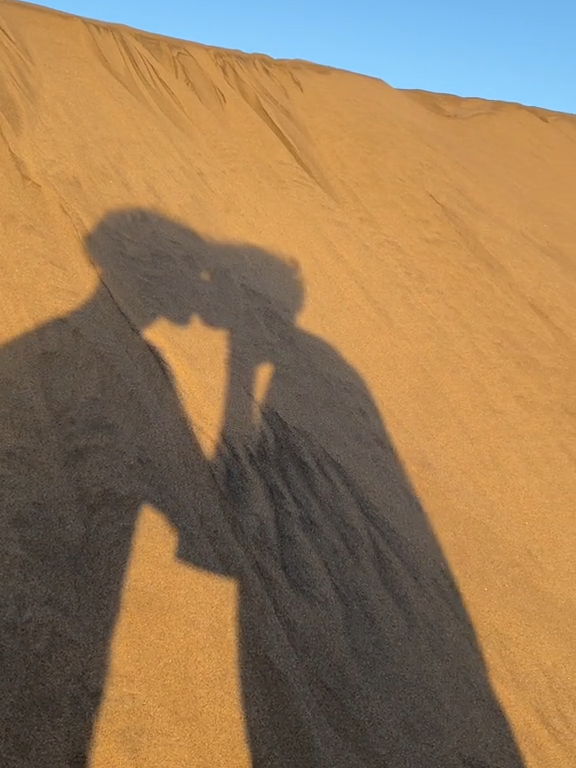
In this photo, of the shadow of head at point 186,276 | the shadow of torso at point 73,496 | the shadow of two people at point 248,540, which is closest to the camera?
the shadow of torso at point 73,496

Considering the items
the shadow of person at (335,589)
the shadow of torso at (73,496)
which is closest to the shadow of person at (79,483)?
the shadow of torso at (73,496)

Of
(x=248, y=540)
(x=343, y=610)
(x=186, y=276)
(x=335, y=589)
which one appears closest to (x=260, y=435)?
(x=248, y=540)

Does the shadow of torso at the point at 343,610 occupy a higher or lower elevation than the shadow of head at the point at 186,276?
lower

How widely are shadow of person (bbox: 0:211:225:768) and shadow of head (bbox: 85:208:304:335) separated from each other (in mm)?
18

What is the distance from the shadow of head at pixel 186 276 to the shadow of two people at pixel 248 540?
2cm

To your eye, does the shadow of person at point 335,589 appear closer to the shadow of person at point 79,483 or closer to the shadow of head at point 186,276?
the shadow of head at point 186,276

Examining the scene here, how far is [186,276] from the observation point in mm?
4719

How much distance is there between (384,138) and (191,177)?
2.38 m

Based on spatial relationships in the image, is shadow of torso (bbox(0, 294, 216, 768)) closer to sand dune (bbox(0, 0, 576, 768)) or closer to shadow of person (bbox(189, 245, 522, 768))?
sand dune (bbox(0, 0, 576, 768))

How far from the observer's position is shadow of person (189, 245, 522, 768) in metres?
2.74

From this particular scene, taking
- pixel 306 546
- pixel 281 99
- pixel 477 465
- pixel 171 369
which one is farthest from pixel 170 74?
pixel 306 546

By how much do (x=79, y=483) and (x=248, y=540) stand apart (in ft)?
2.53

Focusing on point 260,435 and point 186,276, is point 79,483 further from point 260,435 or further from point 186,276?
point 186,276

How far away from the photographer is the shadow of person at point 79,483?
2.57 metres
